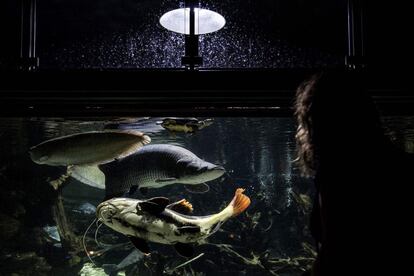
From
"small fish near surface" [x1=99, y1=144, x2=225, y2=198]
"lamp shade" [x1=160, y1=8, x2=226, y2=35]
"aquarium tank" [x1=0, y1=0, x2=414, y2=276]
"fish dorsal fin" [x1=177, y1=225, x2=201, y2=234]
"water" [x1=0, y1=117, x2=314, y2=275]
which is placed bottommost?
"water" [x1=0, y1=117, x2=314, y2=275]

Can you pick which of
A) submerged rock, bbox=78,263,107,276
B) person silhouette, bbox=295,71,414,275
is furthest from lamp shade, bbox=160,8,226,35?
submerged rock, bbox=78,263,107,276

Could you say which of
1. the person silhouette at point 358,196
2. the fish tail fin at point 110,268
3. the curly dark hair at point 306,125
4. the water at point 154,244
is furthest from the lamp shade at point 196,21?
the fish tail fin at point 110,268

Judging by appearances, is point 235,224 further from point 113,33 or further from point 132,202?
point 113,33

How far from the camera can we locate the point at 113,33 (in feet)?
10.9

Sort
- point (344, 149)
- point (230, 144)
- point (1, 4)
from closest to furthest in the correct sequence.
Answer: point (344, 149) < point (1, 4) < point (230, 144)

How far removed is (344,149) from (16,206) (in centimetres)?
764

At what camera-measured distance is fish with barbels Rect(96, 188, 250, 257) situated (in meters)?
3.32

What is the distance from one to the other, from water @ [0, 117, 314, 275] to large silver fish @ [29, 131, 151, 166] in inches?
106

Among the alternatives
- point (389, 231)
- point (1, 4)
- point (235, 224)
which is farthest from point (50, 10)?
point (235, 224)

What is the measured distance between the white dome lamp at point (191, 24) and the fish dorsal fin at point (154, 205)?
3.80 ft

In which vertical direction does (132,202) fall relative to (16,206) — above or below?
above

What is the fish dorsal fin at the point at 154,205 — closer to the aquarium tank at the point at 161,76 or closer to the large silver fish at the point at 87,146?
the aquarium tank at the point at 161,76

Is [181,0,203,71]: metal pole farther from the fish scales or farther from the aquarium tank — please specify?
the fish scales

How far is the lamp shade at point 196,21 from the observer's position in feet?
10.3
